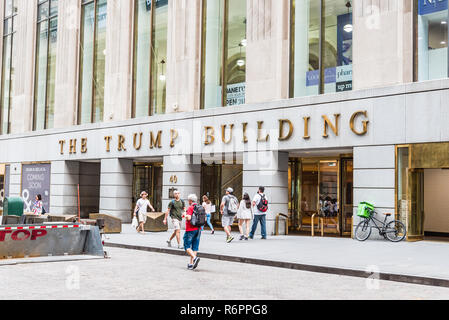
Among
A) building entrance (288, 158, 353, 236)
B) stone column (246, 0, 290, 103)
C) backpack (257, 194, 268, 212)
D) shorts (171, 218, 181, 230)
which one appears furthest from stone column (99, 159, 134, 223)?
shorts (171, 218, 181, 230)

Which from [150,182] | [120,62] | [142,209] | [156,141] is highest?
[120,62]

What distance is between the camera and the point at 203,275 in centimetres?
1038

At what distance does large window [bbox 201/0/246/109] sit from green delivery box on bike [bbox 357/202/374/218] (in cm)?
719

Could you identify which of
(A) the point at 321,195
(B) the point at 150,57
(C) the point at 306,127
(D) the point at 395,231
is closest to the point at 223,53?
(B) the point at 150,57

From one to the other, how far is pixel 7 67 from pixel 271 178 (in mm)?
23088

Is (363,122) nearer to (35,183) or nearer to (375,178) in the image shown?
(375,178)

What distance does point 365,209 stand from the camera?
1656cm

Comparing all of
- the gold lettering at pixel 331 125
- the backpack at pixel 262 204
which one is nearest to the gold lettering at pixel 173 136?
the backpack at pixel 262 204

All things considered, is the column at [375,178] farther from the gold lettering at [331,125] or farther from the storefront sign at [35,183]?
the storefront sign at [35,183]

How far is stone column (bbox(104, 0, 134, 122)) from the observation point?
2620cm

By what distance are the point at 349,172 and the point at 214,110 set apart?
5.90m

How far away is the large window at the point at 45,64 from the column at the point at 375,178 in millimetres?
20133
